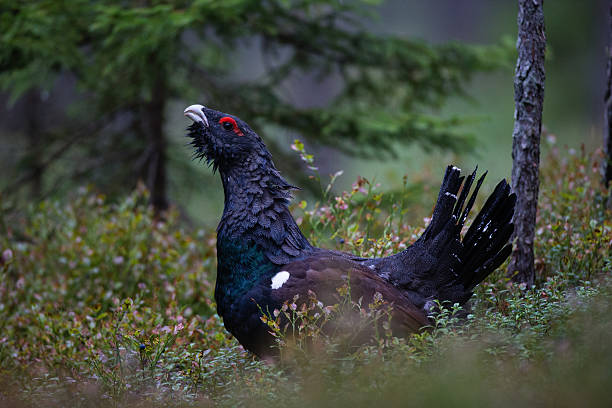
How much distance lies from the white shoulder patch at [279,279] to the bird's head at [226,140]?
0.84 meters

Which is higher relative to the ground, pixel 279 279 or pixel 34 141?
pixel 279 279

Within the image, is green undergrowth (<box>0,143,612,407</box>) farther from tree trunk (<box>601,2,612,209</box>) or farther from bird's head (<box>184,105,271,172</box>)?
bird's head (<box>184,105,271,172</box>)

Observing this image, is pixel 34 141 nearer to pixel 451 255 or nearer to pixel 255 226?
pixel 255 226

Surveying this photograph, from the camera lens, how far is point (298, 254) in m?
3.79

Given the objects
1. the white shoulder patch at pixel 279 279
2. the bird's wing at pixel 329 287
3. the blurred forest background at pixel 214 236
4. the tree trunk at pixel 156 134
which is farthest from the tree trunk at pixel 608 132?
the tree trunk at pixel 156 134

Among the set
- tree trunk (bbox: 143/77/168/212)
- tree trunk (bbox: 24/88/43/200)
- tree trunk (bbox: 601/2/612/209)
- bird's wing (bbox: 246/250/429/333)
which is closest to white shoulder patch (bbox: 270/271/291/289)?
bird's wing (bbox: 246/250/429/333)

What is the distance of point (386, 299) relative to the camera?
358 centimetres

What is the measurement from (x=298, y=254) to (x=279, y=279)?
0.90 ft

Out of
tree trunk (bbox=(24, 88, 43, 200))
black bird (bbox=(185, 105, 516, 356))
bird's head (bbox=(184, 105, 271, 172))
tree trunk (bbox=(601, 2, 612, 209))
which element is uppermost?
tree trunk (bbox=(601, 2, 612, 209))

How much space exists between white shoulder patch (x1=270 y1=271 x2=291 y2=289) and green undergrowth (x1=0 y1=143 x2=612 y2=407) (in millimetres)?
201

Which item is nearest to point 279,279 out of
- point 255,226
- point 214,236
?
point 255,226

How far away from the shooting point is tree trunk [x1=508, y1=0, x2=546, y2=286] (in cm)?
410

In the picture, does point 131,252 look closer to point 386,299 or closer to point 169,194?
point 386,299

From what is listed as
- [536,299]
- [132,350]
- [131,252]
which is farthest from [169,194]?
[536,299]
